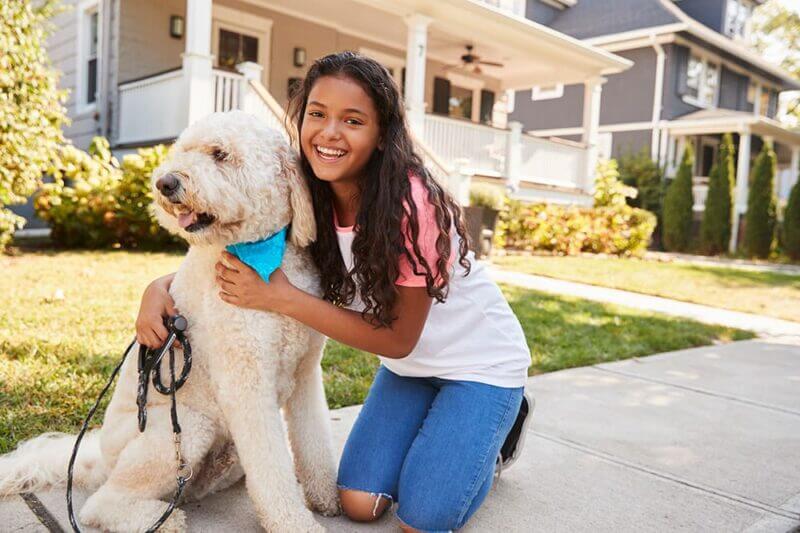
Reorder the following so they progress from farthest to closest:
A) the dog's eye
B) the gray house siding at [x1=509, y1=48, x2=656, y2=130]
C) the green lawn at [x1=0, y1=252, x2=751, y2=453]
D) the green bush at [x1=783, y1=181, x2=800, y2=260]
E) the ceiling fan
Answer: the gray house siding at [x1=509, y1=48, x2=656, y2=130] < the green bush at [x1=783, y1=181, x2=800, y2=260] < the ceiling fan < the green lawn at [x1=0, y1=252, x2=751, y2=453] < the dog's eye

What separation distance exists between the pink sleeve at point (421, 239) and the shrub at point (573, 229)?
9.14 metres

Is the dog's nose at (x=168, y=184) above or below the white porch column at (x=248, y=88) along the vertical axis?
below

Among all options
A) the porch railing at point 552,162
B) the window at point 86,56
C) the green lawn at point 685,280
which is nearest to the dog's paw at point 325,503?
the green lawn at point 685,280

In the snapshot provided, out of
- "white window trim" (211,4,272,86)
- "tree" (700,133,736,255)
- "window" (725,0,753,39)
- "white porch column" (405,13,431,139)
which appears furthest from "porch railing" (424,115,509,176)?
"window" (725,0,753,39)

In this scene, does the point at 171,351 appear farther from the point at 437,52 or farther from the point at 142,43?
the point at 437,52

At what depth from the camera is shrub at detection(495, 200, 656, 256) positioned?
38.6 ft

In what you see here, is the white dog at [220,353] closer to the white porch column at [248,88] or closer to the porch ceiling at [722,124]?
the white porch column at [248,88]

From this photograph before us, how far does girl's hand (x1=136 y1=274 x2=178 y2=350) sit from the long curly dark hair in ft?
1.61

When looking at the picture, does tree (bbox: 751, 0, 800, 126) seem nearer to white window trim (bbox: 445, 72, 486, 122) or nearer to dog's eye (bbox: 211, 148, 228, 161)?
white window trim (bbox: 445, 72, 486, 122)

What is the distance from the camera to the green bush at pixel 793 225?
16.8 metres

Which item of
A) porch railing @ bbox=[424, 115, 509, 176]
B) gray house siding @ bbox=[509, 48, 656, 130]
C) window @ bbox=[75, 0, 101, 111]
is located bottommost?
porch railing @ bbox=[424, 115, 509, 176]

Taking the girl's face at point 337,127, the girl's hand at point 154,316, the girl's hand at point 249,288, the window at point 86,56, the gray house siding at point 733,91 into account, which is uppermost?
the gray house siding at point 733,91

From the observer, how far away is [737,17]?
24.1m

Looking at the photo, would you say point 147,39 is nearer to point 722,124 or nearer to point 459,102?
point 459,102
